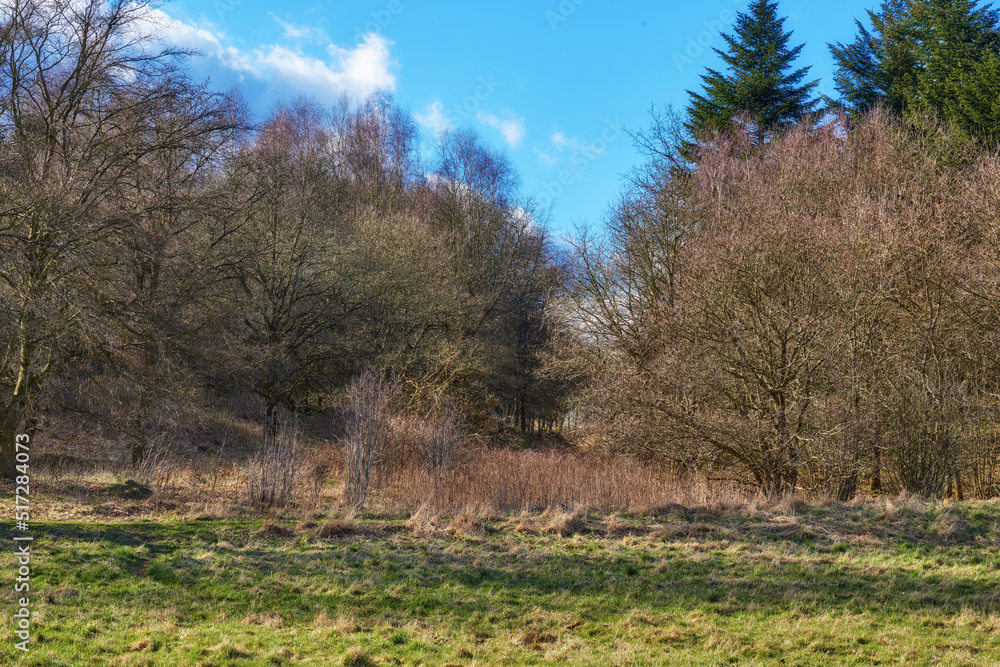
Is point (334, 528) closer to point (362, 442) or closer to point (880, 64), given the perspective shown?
point (362, 442)

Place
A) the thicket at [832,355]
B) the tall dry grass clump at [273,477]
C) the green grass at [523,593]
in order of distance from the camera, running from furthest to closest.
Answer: the thicket at [832,355], the tall dry grass clump at [273,477], the green grass at [523,593]

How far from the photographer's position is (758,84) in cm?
2697

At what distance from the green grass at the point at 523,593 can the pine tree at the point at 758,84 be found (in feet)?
67.6

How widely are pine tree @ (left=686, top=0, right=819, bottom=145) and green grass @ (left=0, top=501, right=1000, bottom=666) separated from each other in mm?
20602

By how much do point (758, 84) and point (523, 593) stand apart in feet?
84.2

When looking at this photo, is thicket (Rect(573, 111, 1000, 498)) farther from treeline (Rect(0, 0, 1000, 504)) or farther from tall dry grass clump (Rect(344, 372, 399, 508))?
tall dry grass clump (Rect(344, 372, 399, 508))

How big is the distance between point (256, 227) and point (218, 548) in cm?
1366

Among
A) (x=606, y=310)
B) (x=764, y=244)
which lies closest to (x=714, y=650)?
(x=764, y=244)

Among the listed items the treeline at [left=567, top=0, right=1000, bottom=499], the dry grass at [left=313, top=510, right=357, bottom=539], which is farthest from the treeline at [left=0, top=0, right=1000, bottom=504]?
the dry grass at [left=313, top=510, right=357, bottom=539]

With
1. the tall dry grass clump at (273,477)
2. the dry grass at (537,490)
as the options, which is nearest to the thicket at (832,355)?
the dry grass at (537,490)

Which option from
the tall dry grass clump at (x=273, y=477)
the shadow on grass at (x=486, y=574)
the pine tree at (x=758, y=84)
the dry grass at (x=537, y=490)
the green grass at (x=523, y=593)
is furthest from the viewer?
the pine tree at (x=758, y=84)

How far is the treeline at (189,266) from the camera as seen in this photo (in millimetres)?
10648

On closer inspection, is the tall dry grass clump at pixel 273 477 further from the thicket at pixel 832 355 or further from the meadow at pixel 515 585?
the thicket at pixel 832 355

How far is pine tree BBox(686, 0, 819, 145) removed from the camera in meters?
27.0
